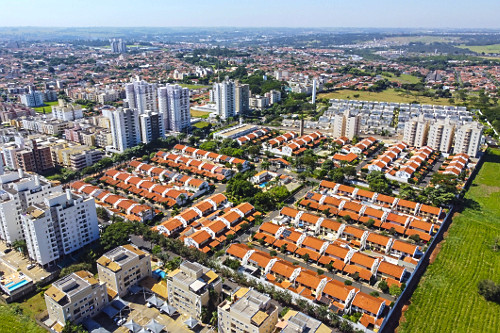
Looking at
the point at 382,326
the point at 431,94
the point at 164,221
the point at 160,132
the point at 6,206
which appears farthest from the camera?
the point at 431,94

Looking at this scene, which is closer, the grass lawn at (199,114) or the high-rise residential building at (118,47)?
the grass lawn at (199,114)

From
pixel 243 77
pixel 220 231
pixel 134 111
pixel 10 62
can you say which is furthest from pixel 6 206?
pixel 10 62

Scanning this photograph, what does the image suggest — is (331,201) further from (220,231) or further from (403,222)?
(220,231)

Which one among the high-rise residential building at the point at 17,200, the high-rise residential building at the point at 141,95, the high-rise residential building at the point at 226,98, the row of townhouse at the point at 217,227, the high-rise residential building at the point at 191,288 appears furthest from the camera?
the high-rise residential building at the point at 226,98

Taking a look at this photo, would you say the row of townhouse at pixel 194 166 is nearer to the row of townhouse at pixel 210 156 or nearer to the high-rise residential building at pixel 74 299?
the row of townhouse at pixel 210 156

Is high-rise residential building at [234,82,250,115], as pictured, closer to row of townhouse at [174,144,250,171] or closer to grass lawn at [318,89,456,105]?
row of townhouse at [174,144,250,171]

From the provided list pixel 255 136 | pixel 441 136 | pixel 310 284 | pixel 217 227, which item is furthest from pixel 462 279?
pixel 255 136

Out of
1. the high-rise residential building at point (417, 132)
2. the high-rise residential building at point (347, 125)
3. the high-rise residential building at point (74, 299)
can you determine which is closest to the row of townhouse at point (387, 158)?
the high-rise residential building at point (417, 132)
